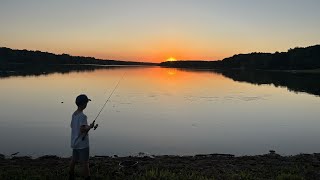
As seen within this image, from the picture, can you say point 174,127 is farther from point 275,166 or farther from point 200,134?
point 275,166

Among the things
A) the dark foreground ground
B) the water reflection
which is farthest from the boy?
the water reflection

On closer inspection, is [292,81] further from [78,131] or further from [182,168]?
[78,131]

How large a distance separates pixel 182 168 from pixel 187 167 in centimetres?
26

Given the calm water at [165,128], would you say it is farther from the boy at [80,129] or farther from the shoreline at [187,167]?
the boy at [80,129]

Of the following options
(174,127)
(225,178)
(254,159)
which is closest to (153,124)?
(174,127)

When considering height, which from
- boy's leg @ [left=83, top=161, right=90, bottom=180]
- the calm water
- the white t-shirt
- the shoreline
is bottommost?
the calm water

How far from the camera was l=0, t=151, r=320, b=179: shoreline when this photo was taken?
32.9 ft

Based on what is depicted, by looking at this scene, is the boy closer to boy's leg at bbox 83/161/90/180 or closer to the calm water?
boy's leg at bbox 83/161/90/180

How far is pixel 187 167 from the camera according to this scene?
11.8m

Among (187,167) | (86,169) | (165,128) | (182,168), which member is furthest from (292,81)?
(86,169)

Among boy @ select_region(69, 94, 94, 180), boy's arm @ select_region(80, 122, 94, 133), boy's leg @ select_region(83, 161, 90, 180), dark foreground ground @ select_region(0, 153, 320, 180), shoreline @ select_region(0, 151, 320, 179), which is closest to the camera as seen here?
boy's arm @ select_region(80, 122, 94, 133)

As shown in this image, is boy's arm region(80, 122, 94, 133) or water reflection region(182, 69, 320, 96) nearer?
boy's arm region(80, 122, 94, 133)

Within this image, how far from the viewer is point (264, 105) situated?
113 feet

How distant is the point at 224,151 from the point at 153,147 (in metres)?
3.13
